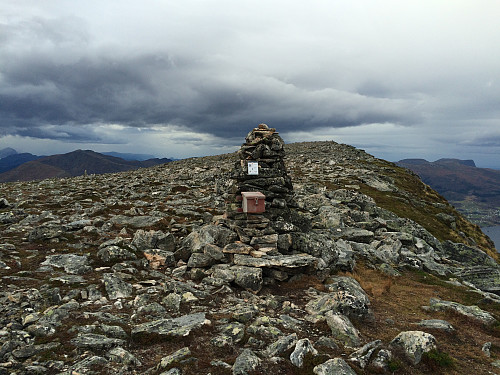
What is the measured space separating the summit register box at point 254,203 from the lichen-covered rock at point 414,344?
394 inches

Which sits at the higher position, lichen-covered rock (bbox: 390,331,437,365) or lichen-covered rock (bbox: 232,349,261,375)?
lichen-covered rock (bbox: 232,349,261,375)

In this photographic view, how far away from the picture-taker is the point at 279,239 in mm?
17672

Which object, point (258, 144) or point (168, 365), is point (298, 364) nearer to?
point (168, 365)

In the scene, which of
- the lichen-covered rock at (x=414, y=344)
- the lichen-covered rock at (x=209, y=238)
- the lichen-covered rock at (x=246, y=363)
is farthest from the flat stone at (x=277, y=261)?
the lichen-covered rock at (x=246, y=363)

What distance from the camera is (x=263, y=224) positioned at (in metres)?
17.9

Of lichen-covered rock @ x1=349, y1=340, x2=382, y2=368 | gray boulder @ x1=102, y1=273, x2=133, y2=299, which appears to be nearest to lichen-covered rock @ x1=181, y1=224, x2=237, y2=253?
gray boulder @ x1=102, y1=273, x2=133, y2=299

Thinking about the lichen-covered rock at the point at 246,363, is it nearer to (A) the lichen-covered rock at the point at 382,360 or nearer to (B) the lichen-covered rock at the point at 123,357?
(B) the lichen-covered rock at the point at 123,357

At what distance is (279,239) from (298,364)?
9550 mm

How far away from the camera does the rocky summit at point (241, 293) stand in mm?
8602

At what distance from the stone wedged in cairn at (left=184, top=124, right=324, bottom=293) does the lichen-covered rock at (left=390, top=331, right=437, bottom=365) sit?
21.2 ft

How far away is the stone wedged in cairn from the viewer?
15516mm

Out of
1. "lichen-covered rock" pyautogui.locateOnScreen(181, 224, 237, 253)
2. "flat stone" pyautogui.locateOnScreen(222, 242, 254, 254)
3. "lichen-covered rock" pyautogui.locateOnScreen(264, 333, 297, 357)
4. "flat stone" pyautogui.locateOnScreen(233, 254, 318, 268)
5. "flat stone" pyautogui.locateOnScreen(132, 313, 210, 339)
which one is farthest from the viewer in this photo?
"lichen-covered rock" pyautogui.locateOnScreen(181, 224, 237, 253)

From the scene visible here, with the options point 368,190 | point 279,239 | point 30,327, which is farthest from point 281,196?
point 368,190

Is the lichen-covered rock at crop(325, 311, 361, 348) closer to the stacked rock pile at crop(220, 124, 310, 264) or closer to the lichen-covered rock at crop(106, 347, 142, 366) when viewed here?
the stacked rock pile at crop(220, 124, 310, 264)
